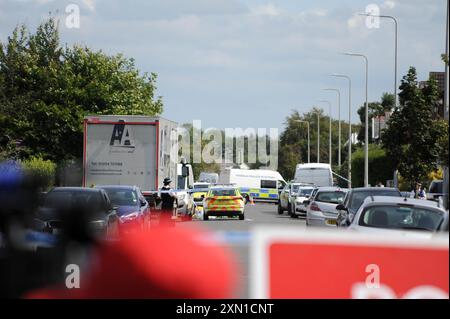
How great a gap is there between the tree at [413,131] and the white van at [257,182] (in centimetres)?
3141

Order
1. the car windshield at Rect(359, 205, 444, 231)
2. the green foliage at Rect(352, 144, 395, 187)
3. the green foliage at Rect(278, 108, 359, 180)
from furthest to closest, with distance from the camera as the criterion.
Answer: the green foliage at Rect(278, 108, 359, 180)
the green foliage at Rect(352, 144, 395, 187)
the car windshield at Rect(359, 205, 444, 231)

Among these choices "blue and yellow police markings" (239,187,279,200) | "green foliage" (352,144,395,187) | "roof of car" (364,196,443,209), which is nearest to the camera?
"roof of car" (364,196,443,209)

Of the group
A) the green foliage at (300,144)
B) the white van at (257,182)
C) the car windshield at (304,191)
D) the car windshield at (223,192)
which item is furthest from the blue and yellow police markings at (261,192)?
the green foliage at (300,144)

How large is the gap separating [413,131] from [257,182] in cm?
3478

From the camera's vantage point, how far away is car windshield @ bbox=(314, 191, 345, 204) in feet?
95.5

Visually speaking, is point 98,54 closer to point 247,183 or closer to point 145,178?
point 247,183

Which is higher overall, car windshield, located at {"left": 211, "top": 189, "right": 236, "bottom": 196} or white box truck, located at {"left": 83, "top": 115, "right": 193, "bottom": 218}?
white box truck, located at {"left": 83, "top": 115, "right": 193, "bottom": 218}

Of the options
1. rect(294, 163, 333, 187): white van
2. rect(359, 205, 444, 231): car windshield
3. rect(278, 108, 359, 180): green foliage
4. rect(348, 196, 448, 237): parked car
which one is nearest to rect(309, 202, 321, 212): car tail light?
rect(348, 196, 448, 237): parked car

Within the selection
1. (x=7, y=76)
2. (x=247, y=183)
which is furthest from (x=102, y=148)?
(x=247, y=183)

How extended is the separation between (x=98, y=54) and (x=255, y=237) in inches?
2394

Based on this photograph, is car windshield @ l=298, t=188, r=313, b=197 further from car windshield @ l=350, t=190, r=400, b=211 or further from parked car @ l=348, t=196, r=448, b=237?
parked car @ l=348, t=196, r=448, b=237

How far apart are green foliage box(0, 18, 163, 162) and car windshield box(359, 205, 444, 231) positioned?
3513 centimetres

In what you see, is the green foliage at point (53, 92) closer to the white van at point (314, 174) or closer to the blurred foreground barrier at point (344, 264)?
the white van at point (314, 174)
